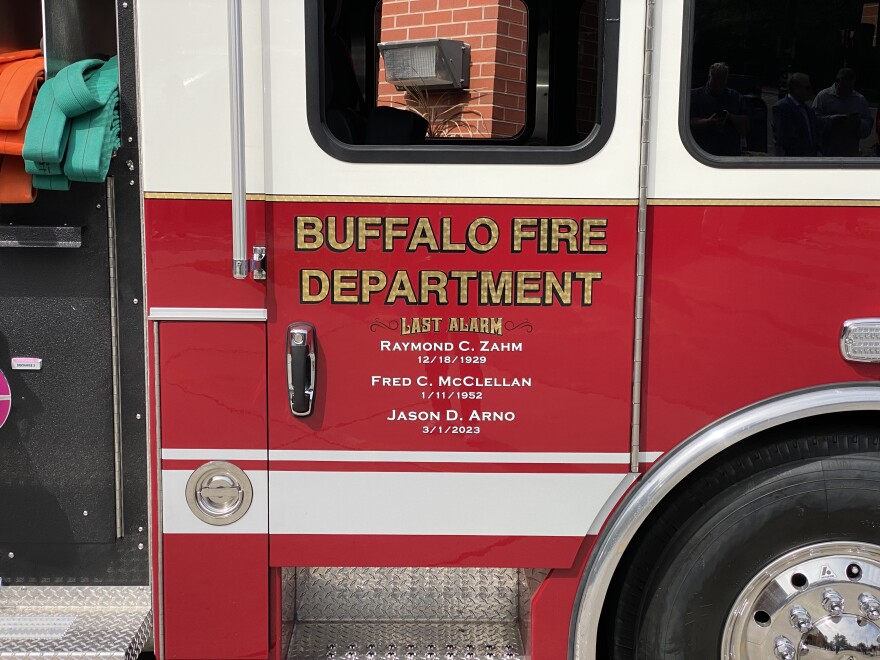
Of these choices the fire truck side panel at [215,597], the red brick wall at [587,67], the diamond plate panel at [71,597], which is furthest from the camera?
the red brick wall at [587,67]

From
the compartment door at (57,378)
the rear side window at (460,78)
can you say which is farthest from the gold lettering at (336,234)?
the compartment door at (57,378)

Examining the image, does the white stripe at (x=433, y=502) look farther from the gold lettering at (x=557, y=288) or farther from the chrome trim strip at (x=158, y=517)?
the gold lettering at (x=557, y=288)

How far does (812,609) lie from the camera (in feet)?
6.90

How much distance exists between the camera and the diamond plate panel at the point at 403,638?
230 centimetres

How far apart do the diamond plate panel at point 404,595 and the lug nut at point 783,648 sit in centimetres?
74

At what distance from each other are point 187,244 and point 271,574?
0.91m

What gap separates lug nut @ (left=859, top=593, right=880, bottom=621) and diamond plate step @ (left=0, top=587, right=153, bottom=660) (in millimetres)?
1950

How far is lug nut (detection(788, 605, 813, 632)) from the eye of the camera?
209 centimetres

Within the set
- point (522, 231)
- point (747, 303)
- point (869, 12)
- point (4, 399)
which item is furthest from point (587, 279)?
point (4, 399)

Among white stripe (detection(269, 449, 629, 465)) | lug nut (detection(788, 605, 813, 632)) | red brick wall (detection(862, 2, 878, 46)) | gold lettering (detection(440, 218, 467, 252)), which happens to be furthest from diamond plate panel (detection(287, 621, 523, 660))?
red brick wall (detection(862, 2, 878, 46))

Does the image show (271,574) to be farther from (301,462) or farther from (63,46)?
(63,46)

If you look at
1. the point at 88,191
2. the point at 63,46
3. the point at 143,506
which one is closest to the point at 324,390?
the point at 143,506

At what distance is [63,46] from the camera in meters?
2.12

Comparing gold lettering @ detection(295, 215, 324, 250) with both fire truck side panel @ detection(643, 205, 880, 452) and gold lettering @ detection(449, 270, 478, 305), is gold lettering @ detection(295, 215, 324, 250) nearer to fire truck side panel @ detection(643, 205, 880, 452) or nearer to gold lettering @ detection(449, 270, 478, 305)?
gold lettering @ detection(449, 270, 478, 305)
